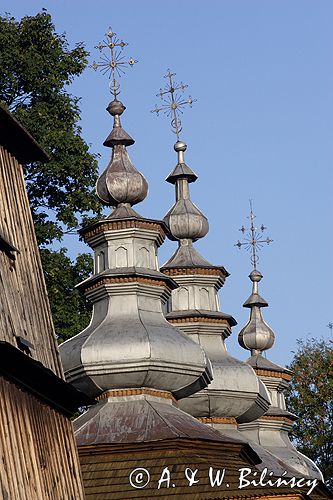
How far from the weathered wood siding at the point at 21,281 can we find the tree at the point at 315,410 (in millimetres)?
30922

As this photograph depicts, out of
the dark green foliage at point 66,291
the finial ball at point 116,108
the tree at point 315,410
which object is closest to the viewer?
the finial ball at point 116,108


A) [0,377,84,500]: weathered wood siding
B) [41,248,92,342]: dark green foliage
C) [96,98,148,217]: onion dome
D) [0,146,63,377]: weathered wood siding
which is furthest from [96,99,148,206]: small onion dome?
[0,377,84,500]: weathered wood siding

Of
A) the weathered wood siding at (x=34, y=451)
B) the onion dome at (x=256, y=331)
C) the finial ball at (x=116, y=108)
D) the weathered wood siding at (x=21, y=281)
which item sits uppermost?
the onion dome at (x=256, y=331)

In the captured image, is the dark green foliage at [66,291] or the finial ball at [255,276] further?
the finial ball at [255,276]

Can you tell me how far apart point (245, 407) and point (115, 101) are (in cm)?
625

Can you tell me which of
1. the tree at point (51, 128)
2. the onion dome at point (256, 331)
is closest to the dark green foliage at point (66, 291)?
the tree at point (51, 128)

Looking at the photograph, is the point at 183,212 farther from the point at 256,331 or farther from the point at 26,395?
the point at 26,395

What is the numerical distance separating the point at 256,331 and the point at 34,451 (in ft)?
76.4

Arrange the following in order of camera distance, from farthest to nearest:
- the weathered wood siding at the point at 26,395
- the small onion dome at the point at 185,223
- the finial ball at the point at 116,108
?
the small onion dome at the point at 185,223 < the finial ball at the point at 116,108 < the weathered wood siding at the point at 26,395

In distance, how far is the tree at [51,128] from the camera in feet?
96.8

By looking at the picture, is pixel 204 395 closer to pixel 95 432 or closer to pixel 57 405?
pixel 95 432

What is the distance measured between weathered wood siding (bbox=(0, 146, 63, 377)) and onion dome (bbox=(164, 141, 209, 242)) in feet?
45.3

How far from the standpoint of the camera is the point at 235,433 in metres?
28.0

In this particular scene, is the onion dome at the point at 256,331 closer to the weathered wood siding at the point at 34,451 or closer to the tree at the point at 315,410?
the tree at the point at 315,410
